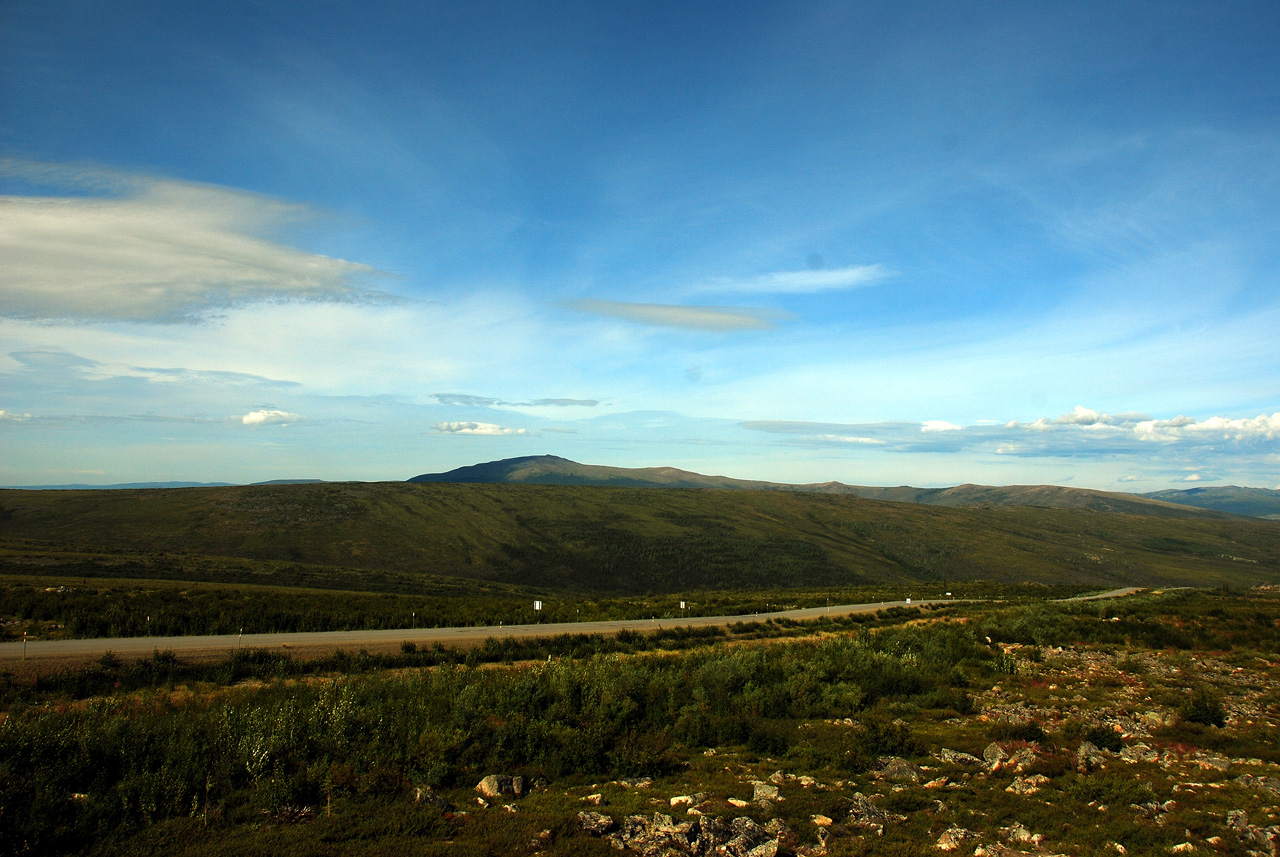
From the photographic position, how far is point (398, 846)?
6930 mm

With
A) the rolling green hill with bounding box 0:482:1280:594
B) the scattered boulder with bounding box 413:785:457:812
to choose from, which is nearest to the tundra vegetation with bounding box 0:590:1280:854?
the scattered boulder with bounding box 413:785:457:812

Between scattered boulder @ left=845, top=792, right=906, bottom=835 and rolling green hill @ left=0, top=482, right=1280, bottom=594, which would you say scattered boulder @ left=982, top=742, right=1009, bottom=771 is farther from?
rolling green hill @ left=0, top=482, right=1280, bottom=594

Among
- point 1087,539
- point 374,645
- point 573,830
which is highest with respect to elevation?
point 573,830

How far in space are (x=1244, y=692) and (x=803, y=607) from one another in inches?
1091

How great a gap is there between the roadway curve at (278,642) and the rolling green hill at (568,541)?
38.7 m

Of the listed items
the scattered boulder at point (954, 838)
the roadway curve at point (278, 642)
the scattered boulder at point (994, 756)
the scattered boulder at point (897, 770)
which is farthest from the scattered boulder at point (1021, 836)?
the roadway curve at point (278, 642)

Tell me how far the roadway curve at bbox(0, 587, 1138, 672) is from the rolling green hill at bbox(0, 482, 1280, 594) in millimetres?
38695

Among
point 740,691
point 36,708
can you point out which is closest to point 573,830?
point 740,691

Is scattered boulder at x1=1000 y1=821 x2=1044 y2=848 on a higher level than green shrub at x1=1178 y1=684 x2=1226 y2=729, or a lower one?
higher

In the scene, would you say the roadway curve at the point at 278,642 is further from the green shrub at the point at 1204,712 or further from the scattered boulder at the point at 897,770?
the green shrub at the point at 1204,712

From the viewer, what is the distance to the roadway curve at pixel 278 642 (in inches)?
615

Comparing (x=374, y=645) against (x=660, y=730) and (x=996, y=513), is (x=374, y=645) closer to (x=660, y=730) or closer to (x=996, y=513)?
(x=660, y=730)

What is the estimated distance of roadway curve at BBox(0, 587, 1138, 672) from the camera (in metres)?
Result: 15.6

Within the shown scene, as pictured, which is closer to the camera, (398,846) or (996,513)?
(398,846)
